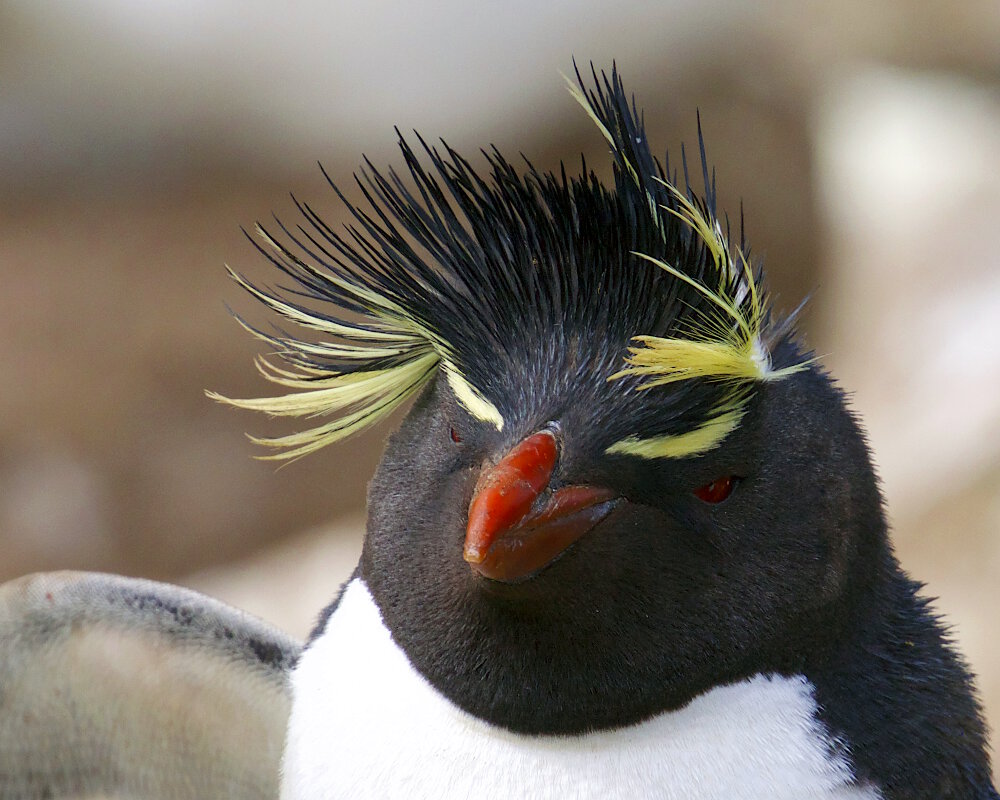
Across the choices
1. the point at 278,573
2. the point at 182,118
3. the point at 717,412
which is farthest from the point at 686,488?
the point at 182,118

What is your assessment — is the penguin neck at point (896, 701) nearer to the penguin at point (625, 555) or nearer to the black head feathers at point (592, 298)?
the penguin at point (625, 555)

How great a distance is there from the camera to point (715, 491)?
61.8 inches

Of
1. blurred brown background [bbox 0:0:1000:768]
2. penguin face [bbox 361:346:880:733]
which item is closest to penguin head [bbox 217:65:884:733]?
penguin face [bbox 361:346:880:733]

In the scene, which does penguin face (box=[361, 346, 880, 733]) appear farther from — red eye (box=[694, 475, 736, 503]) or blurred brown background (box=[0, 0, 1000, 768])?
blurred brown background (box=[0, 0, 1000, 768])

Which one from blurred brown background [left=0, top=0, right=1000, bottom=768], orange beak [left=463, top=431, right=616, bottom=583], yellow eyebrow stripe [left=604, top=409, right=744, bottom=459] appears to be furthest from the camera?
blurred brown background [left=0, top=0, right=1000, bottom=768]

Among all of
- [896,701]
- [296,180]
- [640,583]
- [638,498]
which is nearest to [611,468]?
[638,498]

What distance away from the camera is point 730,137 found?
234 inches

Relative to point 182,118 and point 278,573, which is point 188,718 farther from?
point 182,118

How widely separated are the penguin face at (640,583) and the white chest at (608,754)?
0.09 ft

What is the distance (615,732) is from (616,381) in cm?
49

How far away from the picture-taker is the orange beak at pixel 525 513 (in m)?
1.36

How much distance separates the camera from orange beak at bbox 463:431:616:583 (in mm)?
1363

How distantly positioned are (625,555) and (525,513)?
0.67ft

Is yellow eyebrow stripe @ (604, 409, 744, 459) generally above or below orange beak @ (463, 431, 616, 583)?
above
